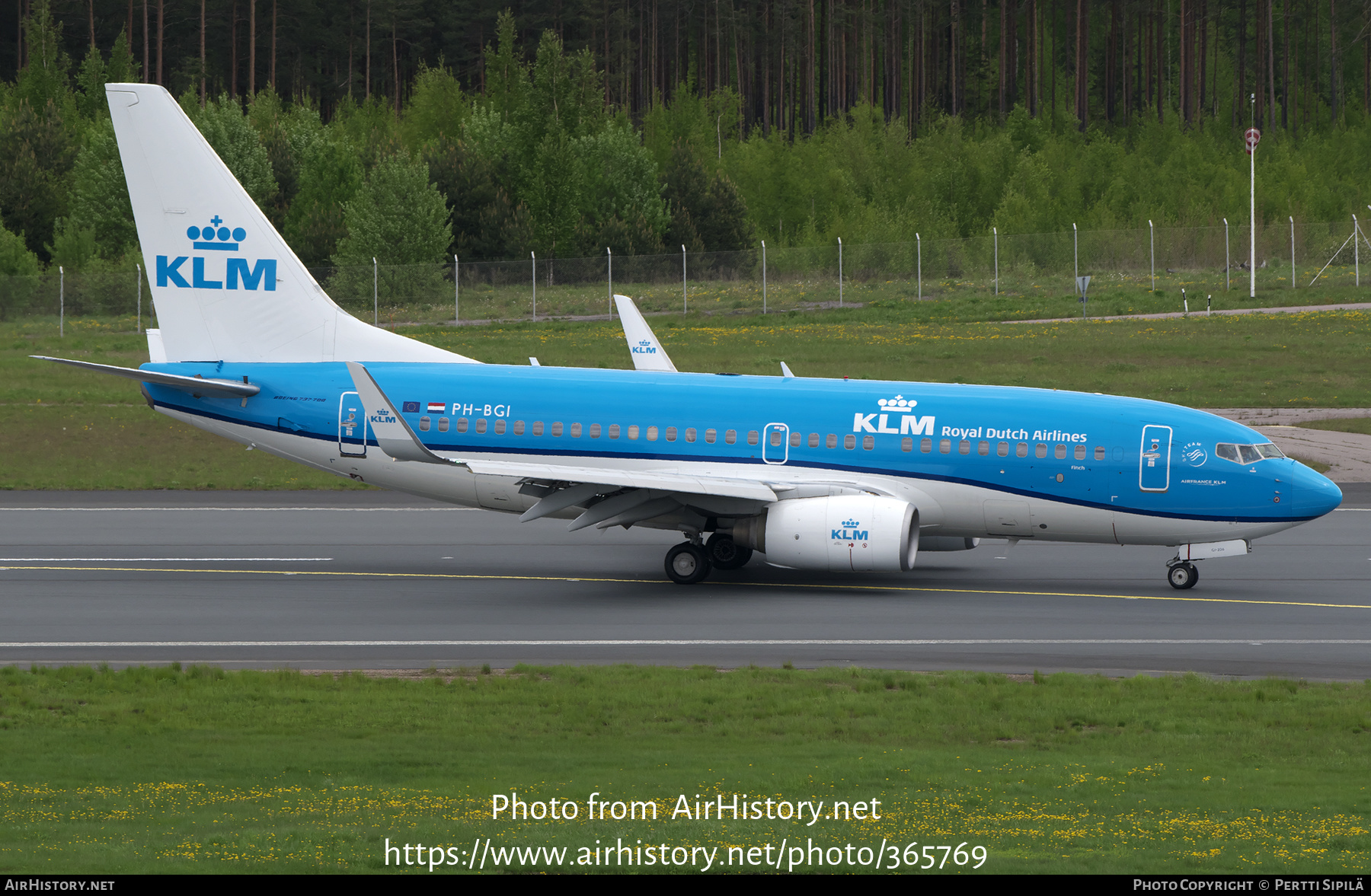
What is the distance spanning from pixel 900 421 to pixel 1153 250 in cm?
5791

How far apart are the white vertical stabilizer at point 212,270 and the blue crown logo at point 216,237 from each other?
15 millimetres

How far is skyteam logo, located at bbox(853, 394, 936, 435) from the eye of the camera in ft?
88.2

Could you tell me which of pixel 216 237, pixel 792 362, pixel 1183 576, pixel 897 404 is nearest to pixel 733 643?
pixel 897 404

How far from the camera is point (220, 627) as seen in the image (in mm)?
23344

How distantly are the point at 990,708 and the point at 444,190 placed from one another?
77.2 meters

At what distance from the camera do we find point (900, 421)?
27.0 metres

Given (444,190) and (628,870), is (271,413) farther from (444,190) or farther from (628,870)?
(444,190)

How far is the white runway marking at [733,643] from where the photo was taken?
22.2 meters

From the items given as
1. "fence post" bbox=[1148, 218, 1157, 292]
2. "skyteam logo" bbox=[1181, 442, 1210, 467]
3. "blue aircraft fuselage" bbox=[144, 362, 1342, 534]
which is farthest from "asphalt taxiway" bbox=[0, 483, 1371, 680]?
"fence post" bbox=[1148, 218, 1157, 292]

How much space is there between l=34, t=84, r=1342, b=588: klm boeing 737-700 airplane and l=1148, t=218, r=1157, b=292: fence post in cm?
5088

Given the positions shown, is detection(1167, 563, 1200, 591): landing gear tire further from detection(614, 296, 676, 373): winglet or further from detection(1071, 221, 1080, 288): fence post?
detection(1071, 221, 1080, 288): fence post

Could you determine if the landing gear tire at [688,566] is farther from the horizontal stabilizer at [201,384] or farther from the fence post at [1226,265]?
the fence post at [1226,265]

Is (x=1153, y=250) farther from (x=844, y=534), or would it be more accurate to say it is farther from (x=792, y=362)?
(x=844, y=534)

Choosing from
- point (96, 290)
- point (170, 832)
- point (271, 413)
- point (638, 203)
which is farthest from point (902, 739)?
point (638, 203)
